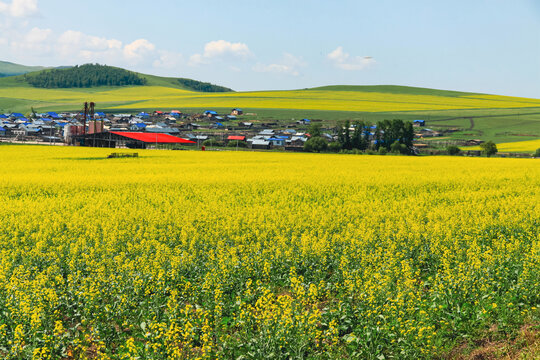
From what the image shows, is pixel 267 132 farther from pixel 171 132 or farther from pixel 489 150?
pixel 489 150

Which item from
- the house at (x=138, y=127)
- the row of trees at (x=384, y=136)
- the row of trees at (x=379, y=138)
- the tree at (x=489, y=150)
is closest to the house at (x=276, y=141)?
the row of trees at (x=379, y=138)

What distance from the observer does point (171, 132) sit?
460 ft

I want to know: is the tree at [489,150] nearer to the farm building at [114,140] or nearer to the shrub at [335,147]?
the shrub at [335,147]

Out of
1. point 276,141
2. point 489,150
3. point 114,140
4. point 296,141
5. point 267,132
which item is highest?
point 489,150

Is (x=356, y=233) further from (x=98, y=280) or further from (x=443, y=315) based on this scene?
(x=98, y=280)

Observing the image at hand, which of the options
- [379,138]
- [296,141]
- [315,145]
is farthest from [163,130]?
[379,138]

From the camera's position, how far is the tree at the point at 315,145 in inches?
3987

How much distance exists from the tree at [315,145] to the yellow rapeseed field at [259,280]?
77948 millimetres

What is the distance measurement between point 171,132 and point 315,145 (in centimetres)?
5694

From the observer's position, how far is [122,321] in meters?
9.32

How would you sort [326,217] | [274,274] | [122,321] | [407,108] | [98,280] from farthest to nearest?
[407,108] < [326,217] < [274,274] < [98,280] < [122,321]

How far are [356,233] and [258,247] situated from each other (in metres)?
3.68

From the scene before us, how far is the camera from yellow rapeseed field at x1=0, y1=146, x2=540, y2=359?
838cm

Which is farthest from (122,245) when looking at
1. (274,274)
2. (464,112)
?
(464,112)
